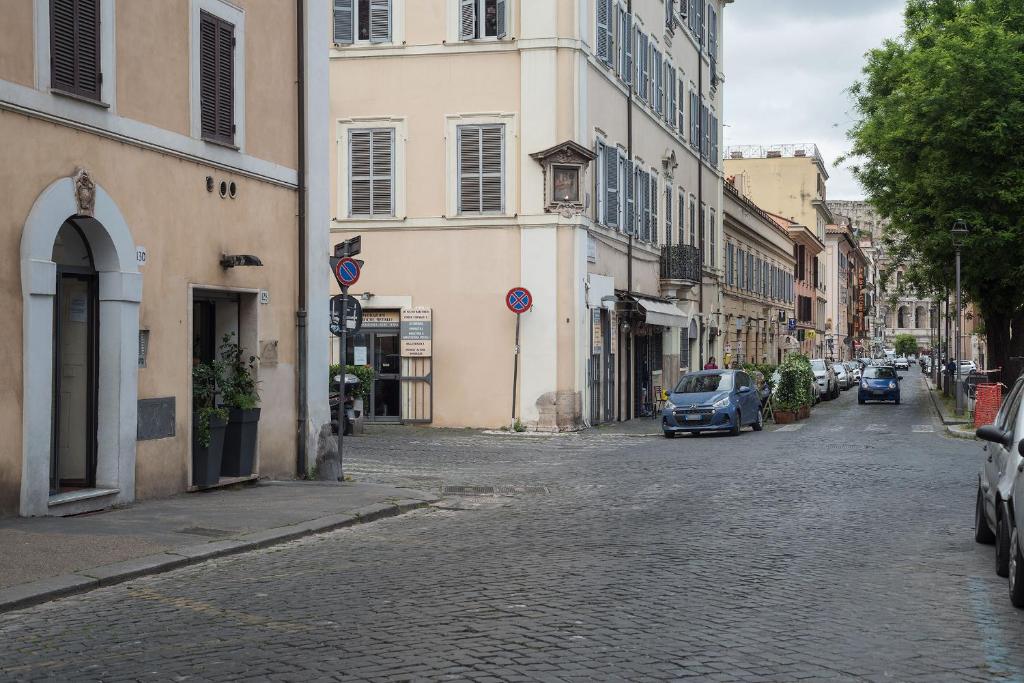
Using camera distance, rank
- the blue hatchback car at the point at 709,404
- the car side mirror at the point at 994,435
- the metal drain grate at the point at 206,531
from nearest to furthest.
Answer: the car side mirror at the point at 994,435 → the metal drain grate at the point at 206,531 → the blue hatchback car at the point at 709,404

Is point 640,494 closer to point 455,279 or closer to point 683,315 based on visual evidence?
point 455,279

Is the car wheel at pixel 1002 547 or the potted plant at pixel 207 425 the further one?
the potted plant at pixel 207 425

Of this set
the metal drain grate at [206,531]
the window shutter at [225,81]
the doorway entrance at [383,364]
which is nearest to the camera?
the metal drain grate at [206,531]

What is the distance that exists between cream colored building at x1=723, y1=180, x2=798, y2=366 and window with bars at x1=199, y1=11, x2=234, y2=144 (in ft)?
109

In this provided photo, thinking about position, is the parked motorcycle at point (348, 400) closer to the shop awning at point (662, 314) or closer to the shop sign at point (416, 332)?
the shop sign at point (416, 332)

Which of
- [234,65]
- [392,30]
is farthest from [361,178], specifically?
[234,65]

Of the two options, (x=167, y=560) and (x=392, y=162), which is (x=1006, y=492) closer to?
(x=167, y=560)

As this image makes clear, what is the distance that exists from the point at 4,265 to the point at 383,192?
18370 millimetres

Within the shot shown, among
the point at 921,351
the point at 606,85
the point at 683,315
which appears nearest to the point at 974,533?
the point at 606,85

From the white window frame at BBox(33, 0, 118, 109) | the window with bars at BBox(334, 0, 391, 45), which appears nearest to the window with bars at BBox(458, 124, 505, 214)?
the window with bars at BBox(334, 0, 391, 45)

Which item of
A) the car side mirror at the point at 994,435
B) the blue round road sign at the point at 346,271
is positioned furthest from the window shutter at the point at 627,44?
the car side mirror at the point at 994,435

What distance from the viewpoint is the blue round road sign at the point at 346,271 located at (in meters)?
16.8

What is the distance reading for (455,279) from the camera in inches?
1164

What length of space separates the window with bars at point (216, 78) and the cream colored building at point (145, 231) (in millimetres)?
25
